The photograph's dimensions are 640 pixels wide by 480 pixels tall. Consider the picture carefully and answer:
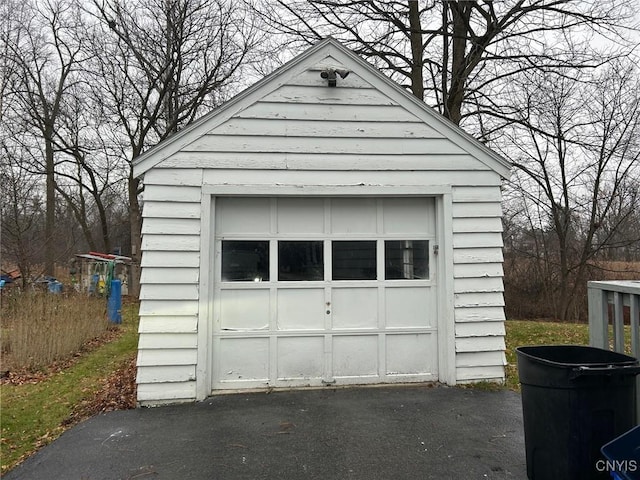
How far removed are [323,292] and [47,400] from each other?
3.76m

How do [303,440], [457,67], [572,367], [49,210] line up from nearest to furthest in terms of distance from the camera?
[572,367]
[303,440]
[457,67]
[49,210]

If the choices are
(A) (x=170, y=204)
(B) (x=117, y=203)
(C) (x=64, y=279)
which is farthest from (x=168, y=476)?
(B) (x=117, y=203)

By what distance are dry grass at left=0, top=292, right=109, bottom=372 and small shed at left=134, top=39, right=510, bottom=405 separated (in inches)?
168

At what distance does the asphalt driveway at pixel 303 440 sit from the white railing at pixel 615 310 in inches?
43.7

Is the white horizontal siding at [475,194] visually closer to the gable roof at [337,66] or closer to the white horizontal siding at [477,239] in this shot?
the gable roof at [337,66]

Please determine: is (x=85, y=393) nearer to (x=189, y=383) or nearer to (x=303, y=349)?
(x=189, y=383)

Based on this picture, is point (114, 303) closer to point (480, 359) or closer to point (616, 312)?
point (480, 359)

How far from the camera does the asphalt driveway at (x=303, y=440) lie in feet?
9.91

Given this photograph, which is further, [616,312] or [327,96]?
[327,96]

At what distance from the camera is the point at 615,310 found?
294 cm

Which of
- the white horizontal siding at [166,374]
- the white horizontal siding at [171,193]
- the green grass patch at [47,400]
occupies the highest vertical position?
the white horizontal siding at [171,193]

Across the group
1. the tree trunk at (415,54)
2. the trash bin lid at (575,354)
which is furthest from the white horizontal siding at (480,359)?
the tree trunk at (415,54)

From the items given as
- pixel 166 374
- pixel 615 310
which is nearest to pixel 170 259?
pixel 166 374

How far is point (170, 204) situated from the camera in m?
4.41
